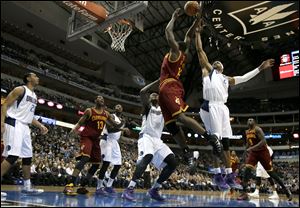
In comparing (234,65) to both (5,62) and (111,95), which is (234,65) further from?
(5,62)

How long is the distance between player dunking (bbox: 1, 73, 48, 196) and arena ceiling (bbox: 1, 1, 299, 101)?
1001 centimetres

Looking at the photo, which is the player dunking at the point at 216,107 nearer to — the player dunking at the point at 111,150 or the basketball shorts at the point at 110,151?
the player dunking at the point at 111,150

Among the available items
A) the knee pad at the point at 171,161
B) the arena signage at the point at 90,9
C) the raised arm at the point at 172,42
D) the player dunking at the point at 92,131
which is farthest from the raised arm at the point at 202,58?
the arena signage at the point at 90,9

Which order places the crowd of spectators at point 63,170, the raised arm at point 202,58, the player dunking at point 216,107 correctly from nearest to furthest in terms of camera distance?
the player dunking at point 216,107
the raised arm at point 202,58
the crowd of spectators at point 63,170

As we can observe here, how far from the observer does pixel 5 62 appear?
26.7 m

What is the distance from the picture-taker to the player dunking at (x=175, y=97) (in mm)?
5535

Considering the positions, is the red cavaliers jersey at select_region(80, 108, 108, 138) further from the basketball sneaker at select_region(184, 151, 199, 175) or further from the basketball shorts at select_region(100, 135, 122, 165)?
the basketball sneaker at select_region(184, 151, 199, 175)

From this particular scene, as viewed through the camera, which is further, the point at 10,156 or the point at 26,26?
the point at 26,26

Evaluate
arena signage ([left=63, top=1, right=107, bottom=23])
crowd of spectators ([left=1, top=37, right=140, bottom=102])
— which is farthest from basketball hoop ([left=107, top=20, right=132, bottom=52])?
crowd of spectators ([left=1, top=37, right=140, bottom=102])

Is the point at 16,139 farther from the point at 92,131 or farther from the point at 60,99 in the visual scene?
the point at 60,99

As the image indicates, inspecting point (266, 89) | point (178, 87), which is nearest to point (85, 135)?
point (178, 87)

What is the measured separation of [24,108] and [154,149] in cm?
246

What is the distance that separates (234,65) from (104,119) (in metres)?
33.6

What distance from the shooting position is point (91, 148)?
A: 7.41 metres
